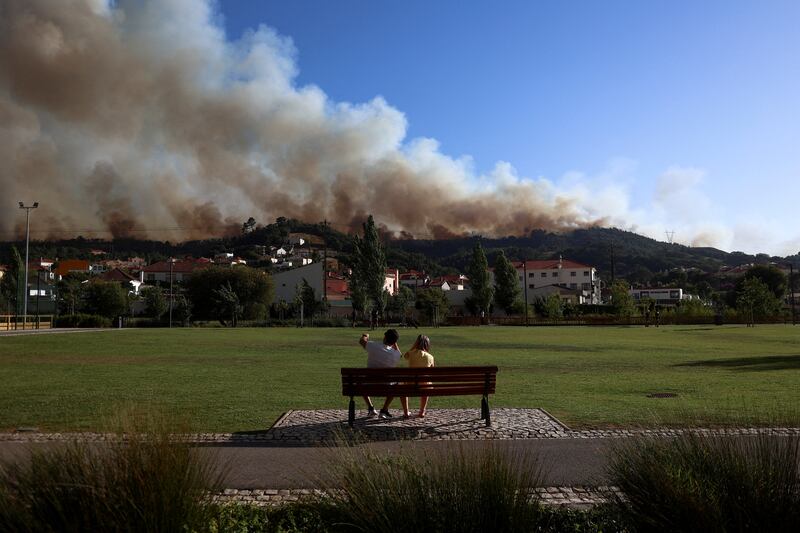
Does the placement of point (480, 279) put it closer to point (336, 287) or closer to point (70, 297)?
point (336, 287)

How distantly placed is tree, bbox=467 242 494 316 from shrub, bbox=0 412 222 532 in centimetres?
9460

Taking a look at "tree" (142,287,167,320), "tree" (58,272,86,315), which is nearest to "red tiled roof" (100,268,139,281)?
"tree" (58,272,86,315)

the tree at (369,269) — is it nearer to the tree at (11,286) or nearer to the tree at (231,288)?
the tree at (231,288)

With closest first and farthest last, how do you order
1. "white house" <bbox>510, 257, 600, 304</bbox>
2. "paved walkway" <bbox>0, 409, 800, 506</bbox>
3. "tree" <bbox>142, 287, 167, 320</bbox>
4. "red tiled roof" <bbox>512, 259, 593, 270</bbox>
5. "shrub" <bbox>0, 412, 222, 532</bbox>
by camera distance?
"shrub" <bbox>0, 412, 222, 532</bbox>, "paved walkway" <bbox>0, 409, 800, 506</bbox>, "tree" <bbox>142, 287, 167, 320</bbox>, "white house" <bbox>510, 257, 600, 304</bbox>, "red tiled roof" <bbox>512, 259, 593, 270</bbox>

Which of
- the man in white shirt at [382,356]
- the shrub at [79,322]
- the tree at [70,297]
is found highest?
the tree at [70,297]

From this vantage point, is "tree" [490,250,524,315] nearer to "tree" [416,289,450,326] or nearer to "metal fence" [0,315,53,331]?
"tree" [416,289,450,326]


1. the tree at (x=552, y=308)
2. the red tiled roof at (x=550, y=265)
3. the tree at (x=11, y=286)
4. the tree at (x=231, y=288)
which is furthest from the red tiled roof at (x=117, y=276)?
the tree at (x=552, y=308)

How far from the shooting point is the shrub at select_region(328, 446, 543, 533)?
14.1 ft

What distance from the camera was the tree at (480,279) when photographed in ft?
323

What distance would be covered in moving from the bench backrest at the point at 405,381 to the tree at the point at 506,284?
96.5 meters

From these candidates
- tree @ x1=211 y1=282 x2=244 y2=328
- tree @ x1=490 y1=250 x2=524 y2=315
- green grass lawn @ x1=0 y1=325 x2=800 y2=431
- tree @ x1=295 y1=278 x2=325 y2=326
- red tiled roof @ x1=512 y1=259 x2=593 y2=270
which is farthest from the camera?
red tiled roof @ x1=512 y1=259 x2=593 y2=270

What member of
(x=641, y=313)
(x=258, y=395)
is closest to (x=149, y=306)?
(x=641, y=313)

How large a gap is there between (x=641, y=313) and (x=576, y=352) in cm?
6759

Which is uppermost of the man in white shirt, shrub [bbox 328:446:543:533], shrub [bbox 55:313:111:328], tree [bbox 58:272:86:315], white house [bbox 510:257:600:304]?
white house [bbox 510:257:600:304]
